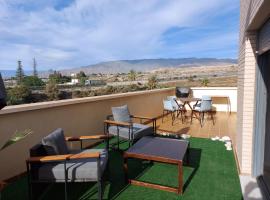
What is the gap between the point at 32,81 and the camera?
15.1 metres

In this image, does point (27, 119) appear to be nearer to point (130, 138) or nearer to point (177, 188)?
point (130, 138)

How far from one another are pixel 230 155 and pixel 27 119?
3.54 m

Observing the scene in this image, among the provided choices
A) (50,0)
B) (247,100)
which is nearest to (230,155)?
(247,100)

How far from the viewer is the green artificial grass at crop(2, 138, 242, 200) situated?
266 centimetres

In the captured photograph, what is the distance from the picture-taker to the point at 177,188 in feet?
9.23

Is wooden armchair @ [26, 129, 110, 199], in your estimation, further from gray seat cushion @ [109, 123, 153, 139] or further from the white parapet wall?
the white parapet wall

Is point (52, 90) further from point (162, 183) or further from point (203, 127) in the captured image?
point (162, 183)

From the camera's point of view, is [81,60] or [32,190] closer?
[32,190]

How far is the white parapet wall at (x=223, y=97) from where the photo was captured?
9039 mm

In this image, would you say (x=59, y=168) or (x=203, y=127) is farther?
(x=203, y=127)

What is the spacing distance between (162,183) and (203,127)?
3.81 meters

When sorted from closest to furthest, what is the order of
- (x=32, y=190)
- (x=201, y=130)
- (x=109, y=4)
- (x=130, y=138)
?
1. (x=32, y=190)
2. (x=130, y=138)
3. (x=201, y=130)
4. (x=109, y=4)

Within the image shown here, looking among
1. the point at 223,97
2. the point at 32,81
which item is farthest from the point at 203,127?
the point at 32,81

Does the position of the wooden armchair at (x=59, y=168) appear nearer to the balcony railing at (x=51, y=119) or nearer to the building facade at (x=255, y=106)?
the balcony railing at (x=51, y=119)
